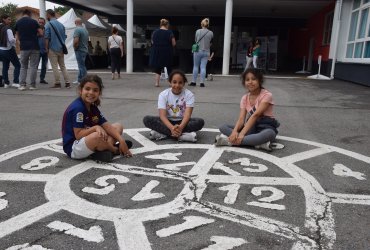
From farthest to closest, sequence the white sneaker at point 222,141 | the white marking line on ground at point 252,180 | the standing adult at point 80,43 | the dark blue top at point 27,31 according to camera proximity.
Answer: the standing adult at point 80,43
the dark blue top at point 27,31
the white sneaker at point 222,141
the white marking line on ground at point 252,180

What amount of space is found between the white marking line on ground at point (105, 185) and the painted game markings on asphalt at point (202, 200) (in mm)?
18

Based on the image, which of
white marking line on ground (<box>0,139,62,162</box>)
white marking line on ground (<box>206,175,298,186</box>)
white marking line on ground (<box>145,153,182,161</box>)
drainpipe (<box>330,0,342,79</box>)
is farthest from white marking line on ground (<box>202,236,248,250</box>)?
drainpipe (<box>330,0,342,79</box>)

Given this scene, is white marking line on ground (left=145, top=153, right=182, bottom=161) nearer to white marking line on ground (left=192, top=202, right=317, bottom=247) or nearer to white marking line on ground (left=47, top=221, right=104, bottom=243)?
white marking line on ground (left=192, top=202, right=317, bottom=247)

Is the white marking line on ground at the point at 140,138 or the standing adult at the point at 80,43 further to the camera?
the standing adult at the point at 80,43

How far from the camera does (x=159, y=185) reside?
3.32 metres

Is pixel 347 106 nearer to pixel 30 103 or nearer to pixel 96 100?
pixel 96 100

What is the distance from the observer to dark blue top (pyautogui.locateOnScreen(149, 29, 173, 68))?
10.3 m

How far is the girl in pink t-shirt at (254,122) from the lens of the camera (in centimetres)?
449

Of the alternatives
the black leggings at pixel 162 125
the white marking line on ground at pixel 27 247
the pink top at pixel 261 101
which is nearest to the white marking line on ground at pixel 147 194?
the white marking line on ground at pixel 27 247

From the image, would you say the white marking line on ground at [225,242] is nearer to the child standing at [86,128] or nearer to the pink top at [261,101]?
the child standing at [86,128]

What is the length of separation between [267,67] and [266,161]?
782 inches

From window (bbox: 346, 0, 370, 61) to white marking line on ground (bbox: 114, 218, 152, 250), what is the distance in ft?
41.1

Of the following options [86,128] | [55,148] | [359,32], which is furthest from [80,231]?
[359,32]

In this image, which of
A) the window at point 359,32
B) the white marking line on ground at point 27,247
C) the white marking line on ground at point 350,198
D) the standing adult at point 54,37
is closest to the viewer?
the white marking line on ground at point 27,247
